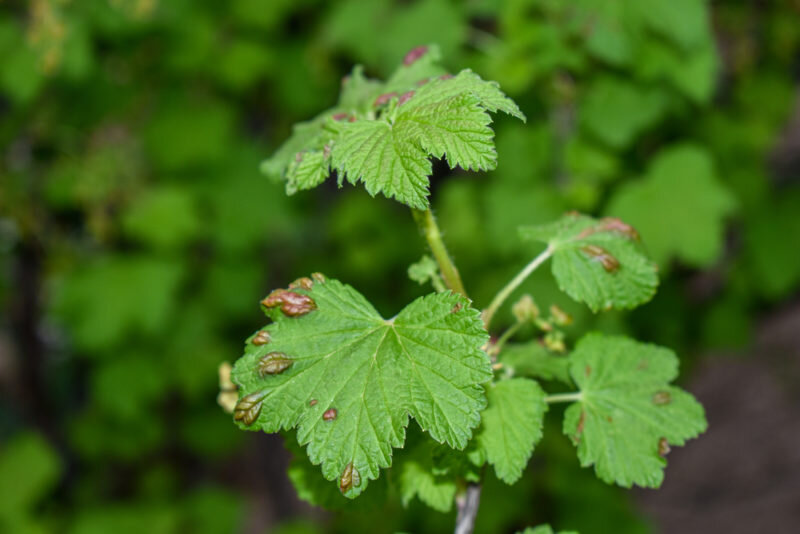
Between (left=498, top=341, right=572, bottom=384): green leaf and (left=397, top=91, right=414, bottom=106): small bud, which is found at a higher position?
(left=397, top=91, right=414, bottom=106): small bud

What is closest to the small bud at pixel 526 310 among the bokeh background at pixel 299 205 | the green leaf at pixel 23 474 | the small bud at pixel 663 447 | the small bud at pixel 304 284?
the small bud at pixel 663 447

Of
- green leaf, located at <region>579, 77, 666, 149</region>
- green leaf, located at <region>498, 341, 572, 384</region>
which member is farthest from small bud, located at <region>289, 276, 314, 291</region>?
green leaf, located at <region>579, 77, 666, 149</region>

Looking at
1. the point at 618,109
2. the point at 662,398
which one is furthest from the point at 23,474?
the point at 662,398

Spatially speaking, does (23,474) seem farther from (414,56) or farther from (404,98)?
(404,98)

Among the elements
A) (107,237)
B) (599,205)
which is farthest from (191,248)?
(599,205)

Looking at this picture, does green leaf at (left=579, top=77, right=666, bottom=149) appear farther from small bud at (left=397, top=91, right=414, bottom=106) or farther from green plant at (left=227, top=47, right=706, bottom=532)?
small bud at (left=397, top=91, right=414, bottom=106)

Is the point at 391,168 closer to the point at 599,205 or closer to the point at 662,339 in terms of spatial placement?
the point at 599,205
